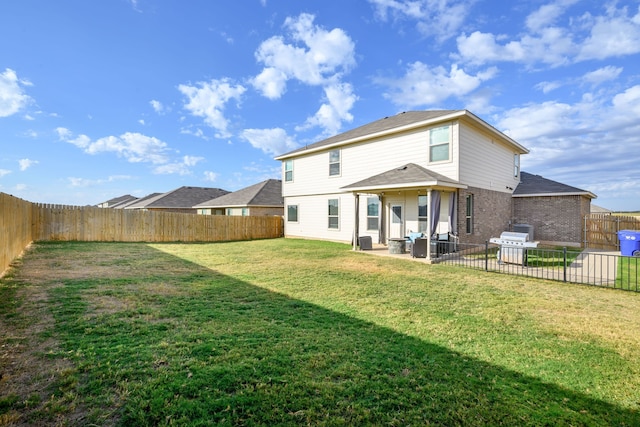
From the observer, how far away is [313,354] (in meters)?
3.49

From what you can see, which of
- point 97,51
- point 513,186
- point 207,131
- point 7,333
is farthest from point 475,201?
point 207,131

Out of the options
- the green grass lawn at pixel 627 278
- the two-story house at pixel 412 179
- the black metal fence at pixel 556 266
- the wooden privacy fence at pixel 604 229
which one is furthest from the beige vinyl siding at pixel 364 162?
the wooden privacy fence at pixel 604 229

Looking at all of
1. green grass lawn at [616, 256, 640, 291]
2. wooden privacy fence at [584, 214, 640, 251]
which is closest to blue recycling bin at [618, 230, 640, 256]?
green grass lawn at [616, 256, 640, 291]

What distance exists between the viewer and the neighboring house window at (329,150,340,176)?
17.0 metres

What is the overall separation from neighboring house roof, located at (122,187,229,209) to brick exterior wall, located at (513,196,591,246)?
29.2 m

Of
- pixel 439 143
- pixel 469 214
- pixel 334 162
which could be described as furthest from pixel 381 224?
pixel 334 162

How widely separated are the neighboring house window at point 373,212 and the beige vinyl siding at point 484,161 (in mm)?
4271

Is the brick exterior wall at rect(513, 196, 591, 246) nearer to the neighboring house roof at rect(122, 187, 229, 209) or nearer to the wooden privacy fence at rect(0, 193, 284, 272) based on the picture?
the wooden privacy fence at rect(0, 193, 284, 272)

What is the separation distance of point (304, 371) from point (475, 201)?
1262 cm

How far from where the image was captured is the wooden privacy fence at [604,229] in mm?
15180

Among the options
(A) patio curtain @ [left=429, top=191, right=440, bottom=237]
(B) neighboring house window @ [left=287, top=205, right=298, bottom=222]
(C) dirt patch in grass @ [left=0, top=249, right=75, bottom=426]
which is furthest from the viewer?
(B) neighboring house window @ [left=287, top=205, right=298, bottom=222]

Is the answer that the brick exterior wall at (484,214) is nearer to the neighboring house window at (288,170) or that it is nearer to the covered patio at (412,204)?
the covered patio at (412,204)

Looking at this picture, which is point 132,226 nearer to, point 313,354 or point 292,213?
point 292,213

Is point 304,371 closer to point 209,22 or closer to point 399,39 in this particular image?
point 209,22
